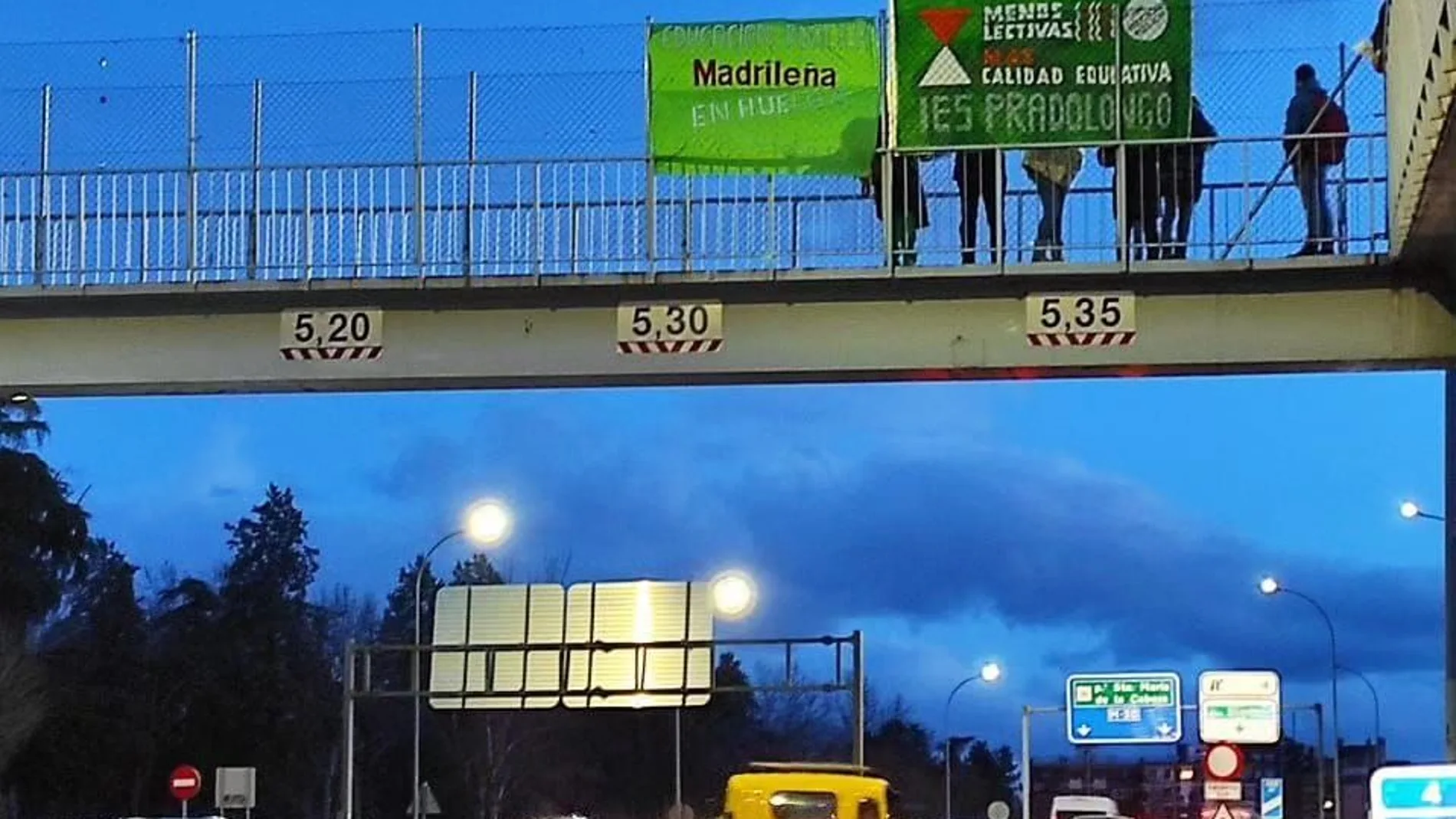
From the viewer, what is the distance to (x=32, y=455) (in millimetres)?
66000

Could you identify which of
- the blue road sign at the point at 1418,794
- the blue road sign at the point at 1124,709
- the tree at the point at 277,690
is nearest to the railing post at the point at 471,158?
the blue road sign at the point at 1418,794

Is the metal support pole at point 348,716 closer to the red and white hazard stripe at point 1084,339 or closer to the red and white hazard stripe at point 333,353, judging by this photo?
the red and white hazard stripe at point 333,353

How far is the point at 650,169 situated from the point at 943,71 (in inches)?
101

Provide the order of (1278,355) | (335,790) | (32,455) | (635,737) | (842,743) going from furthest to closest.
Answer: (842,743), (635,737), (335,790), (32,455), (1278,355)

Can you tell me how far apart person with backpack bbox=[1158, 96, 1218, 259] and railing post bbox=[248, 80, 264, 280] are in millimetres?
7542

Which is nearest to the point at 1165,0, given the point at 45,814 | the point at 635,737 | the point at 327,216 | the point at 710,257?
the point at 710,257

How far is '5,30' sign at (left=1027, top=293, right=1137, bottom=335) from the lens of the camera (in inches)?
762

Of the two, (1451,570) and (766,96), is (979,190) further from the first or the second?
(1451,570)

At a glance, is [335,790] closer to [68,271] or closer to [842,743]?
[842,743]

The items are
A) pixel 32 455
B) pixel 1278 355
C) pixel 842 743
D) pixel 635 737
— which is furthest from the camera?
pixel 842 743

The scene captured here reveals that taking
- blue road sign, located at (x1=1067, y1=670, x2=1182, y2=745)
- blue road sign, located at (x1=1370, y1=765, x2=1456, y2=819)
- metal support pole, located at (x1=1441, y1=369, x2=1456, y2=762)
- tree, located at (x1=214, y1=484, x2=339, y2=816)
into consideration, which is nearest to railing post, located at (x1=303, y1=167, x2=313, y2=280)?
metal support pole, located at (x1=1441, y1=369, x2=1456, y2=762)

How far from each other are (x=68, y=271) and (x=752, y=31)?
6.15 metres

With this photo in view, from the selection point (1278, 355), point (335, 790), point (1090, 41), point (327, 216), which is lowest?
point (335, 790)

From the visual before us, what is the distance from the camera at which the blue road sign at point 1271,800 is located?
51875 millimetres
